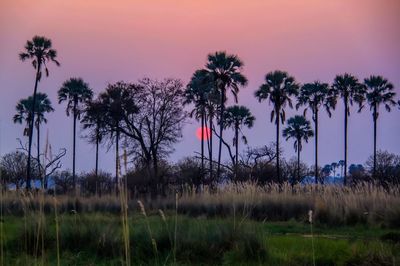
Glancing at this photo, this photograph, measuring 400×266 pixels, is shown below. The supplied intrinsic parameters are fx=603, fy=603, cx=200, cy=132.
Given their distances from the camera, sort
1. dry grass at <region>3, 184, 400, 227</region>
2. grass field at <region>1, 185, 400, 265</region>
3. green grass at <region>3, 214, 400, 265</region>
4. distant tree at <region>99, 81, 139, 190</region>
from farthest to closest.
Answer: distant tree at <region>99, 81, 139, 190</region>
dry grass at <region>3, 184, 400, 227</region>
green grass at <region>3, 214, 400, 265</region>
grass field at <region>1, 185, 400, 265</region>

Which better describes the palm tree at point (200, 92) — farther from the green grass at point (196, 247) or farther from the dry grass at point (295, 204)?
the green grass at point (196, 247)

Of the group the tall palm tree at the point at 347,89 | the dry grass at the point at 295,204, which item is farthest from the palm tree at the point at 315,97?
the dry grass at the point at 295,204

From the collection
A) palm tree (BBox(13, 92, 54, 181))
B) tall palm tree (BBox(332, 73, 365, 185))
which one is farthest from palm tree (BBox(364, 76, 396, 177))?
palm tree (BBox(13, 92, 54, 181))

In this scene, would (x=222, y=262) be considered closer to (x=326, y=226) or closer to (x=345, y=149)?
(x=326, y=226)

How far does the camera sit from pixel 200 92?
47594mm

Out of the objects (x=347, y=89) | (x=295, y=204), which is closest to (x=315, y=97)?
(x=347, y=89)

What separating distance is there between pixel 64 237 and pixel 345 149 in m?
47.1

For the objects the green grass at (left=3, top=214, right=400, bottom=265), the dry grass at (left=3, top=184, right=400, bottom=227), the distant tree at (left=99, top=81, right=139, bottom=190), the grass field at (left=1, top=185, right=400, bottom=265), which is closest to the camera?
the grass field at (left=1, top=185, right=400, bottom=265)

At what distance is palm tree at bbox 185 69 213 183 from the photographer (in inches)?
1783

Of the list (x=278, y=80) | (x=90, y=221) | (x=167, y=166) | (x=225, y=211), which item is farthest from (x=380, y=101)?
(x=90, y=221)

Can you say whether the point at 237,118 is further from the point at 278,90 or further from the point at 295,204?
the point at 295,204

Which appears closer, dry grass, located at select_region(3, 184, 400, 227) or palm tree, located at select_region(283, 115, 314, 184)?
dry grass, located at select_region(3, 184, 400, 227)

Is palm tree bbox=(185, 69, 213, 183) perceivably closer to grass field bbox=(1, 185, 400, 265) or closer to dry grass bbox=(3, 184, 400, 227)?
dry grass bbox=(3, 184, 400, 227)

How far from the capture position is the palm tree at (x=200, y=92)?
149ft
